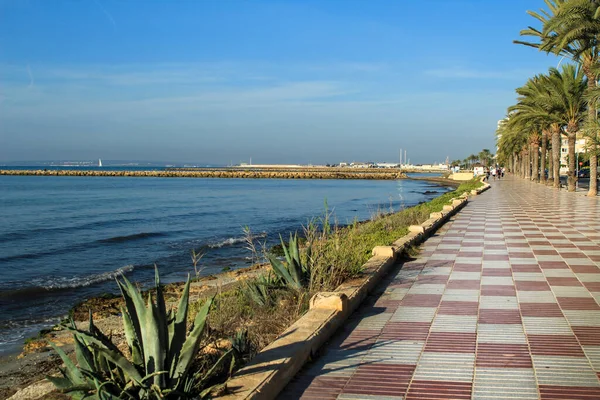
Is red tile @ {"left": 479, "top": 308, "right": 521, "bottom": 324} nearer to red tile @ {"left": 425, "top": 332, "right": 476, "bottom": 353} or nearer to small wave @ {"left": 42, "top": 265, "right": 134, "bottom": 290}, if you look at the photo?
red tile @ {"left": 425, "top": 332, "right": 476, "bottom": 353}

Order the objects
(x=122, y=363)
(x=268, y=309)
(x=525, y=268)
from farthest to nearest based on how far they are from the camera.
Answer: (x=525, y=268) → (x=268, y=309) → (x=122, y=363)

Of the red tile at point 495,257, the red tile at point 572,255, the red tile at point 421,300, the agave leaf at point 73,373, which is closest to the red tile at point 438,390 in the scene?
the agave leaf at point 73,373

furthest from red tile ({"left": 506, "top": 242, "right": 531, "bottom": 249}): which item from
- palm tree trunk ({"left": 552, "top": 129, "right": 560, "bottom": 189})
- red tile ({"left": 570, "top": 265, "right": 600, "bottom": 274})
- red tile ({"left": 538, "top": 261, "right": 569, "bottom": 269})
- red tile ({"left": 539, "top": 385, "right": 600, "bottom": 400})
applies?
palm tree trunk ({"left": 552, "top": 129, "right": 560, "bottom": 189})

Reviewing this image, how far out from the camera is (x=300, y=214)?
2875cm

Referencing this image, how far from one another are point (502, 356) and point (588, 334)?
3.56 feet

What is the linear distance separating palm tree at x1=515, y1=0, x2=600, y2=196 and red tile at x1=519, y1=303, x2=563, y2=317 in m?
16.2

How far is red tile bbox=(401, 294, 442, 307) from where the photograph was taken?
616 cm

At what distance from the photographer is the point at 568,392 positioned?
374 cm

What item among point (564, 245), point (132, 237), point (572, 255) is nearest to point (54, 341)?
point (572, 255)

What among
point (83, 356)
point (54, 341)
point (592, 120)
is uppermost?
point (592, 120)

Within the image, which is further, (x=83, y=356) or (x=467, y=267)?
(x=467, y=267)

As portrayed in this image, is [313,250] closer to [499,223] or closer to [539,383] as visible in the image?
[539,383]

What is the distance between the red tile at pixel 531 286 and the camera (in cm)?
682

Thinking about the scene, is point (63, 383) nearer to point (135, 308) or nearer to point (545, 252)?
point (135, 308)
